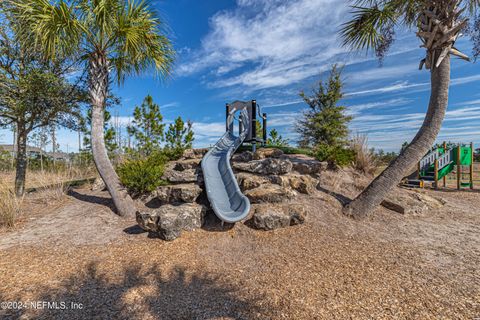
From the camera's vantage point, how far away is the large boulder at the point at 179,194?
440cm

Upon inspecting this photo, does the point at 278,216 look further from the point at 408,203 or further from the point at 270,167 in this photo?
the point at 408,203

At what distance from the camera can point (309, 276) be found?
2.53 meters

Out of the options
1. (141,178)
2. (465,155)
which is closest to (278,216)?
(141,178)

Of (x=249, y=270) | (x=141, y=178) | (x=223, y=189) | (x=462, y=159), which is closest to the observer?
(x=249, y=270)

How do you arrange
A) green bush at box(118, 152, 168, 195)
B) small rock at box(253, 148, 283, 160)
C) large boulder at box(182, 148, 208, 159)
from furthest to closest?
1. large boulder at box(182, 148, 208, 159)
2. small rock at box(253, 148, 283, 160)
3. green bush at box(118, 152, 168, 195)

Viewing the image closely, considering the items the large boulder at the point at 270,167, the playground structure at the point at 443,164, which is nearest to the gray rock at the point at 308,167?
the large boulder at the point at 270,167

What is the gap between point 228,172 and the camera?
5.20m

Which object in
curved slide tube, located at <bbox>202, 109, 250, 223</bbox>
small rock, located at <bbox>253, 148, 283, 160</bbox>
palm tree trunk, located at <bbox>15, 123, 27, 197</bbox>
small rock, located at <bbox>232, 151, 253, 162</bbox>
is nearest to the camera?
curved slide tube, located at <bbox>202, 109, 250, 223</bbox>

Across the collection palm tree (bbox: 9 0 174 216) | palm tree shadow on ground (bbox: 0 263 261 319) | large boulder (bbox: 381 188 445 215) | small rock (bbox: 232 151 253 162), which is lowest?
palm tree shadow on ground (bbox: 0 263 261 319)

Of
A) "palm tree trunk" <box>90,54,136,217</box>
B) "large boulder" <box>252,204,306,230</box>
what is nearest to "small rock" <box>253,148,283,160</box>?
"large boulder" <box>252,204,306,230</box>

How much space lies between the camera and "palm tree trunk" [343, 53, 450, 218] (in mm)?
3965

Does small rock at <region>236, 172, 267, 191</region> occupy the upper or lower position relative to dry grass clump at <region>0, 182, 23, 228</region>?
upper

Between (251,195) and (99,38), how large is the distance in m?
4.48

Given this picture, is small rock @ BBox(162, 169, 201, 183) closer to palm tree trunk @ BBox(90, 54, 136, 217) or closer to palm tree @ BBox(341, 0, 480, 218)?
palm tree trunk @ BBox(90, 54, 136, 217)
